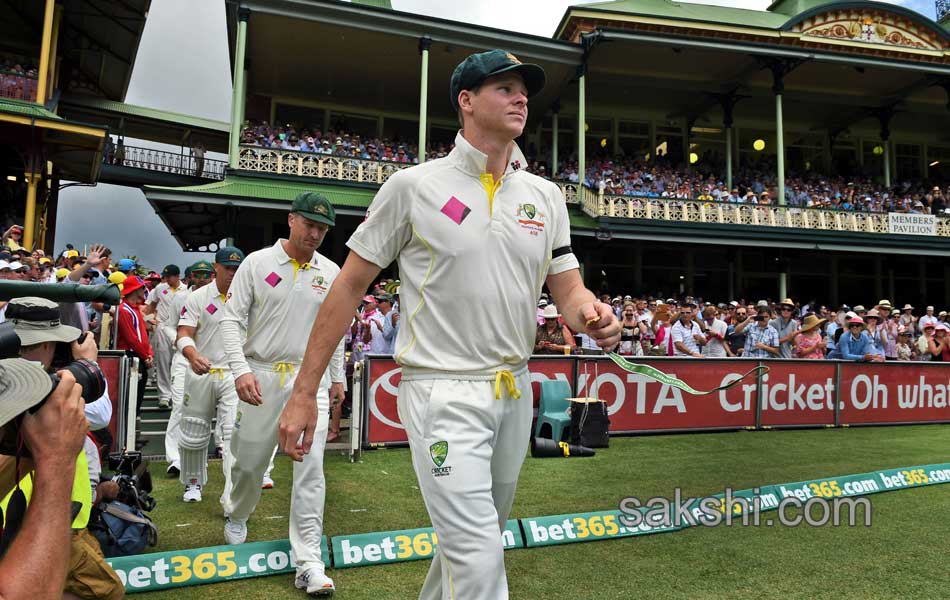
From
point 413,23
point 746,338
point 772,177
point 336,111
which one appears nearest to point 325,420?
point 746,338

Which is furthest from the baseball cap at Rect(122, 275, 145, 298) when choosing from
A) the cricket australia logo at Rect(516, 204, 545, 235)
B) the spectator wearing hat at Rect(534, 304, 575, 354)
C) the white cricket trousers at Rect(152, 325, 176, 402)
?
the cricket australia logo at Rect(516, 204, 545, 235)

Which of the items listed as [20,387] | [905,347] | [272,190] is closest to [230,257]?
[20,387]

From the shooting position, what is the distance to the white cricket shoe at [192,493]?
20.1 feet

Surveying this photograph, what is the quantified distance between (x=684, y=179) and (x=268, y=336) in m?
22.6

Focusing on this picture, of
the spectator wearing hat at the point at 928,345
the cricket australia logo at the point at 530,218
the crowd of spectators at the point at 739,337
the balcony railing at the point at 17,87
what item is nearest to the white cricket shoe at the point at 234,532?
the cricket australia logo at the point at 530,218

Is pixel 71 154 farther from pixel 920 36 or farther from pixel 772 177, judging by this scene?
pixel 920 36

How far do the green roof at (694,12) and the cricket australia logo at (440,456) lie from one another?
77.2 ft

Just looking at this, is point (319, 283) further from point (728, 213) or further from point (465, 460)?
point (728, 213)

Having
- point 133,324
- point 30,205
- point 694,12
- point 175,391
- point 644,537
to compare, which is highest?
point 694,12

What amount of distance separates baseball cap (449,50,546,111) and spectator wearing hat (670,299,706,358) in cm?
1018

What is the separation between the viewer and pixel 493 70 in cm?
258

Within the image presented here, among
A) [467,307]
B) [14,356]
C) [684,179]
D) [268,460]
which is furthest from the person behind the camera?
[684,179]

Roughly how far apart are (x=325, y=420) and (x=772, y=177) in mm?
26336

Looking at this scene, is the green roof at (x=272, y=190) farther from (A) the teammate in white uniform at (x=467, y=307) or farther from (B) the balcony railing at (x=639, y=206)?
(A) the teammate in white uniform at (x=467, y=307)
